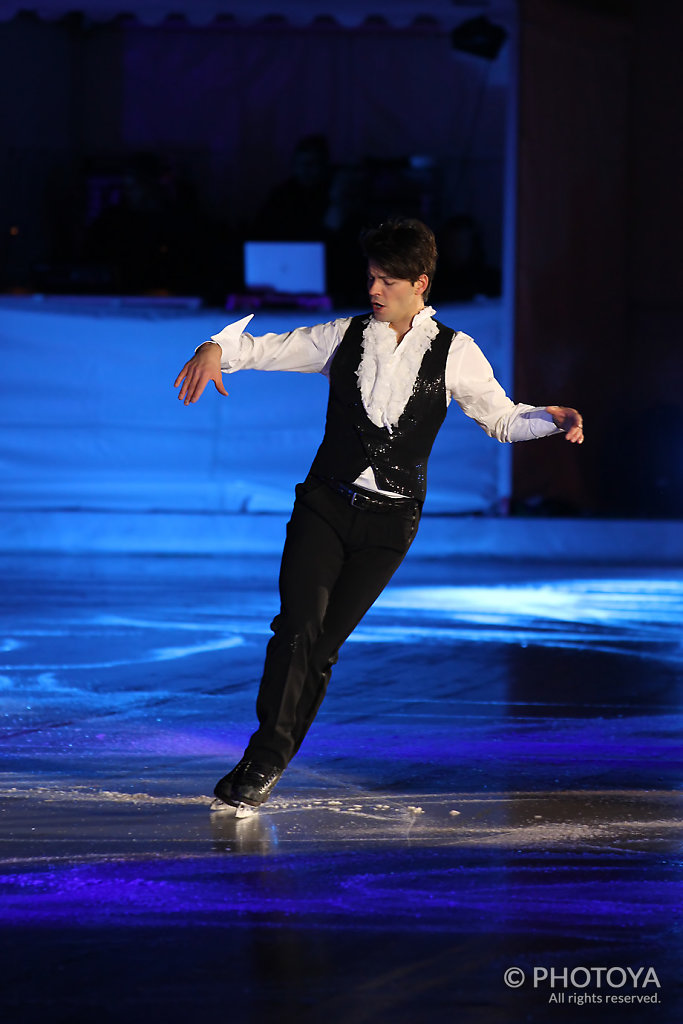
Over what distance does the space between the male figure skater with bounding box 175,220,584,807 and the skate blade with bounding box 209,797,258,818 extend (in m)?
0.02

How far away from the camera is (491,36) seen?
34.3 ft

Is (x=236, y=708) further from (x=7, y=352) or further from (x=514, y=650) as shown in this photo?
(x=7, y=352)

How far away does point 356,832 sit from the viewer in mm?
3979

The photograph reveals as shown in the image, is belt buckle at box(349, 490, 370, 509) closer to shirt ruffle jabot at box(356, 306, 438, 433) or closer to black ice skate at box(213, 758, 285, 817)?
shirt ruffle jabot at box(356, 306, 438, 433)

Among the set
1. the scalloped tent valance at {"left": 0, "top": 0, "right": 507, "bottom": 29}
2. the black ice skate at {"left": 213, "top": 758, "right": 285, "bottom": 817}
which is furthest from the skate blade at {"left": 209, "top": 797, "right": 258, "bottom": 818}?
the scalloped tent valance at {"left": 0, "top": 0, "right": 507, "bottom": 29}

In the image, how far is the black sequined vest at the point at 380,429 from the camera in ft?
13.6

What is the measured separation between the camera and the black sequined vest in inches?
163

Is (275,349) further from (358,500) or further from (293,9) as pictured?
(293,9)

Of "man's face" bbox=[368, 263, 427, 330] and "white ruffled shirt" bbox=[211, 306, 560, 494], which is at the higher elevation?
"man's face" bbox=[368, 263, 427, 330]

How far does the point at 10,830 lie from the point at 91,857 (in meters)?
0.33

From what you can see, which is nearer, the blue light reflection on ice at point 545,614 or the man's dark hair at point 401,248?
the man's dark hair at point 401,248

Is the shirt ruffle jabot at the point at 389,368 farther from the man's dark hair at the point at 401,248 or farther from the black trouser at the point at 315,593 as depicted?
the black trouser at the point at 315,593

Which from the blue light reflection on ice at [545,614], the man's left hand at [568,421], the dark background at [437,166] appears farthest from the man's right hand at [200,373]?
the dark background at [437,166]

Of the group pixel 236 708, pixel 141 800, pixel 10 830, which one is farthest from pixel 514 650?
pixel 10 830
